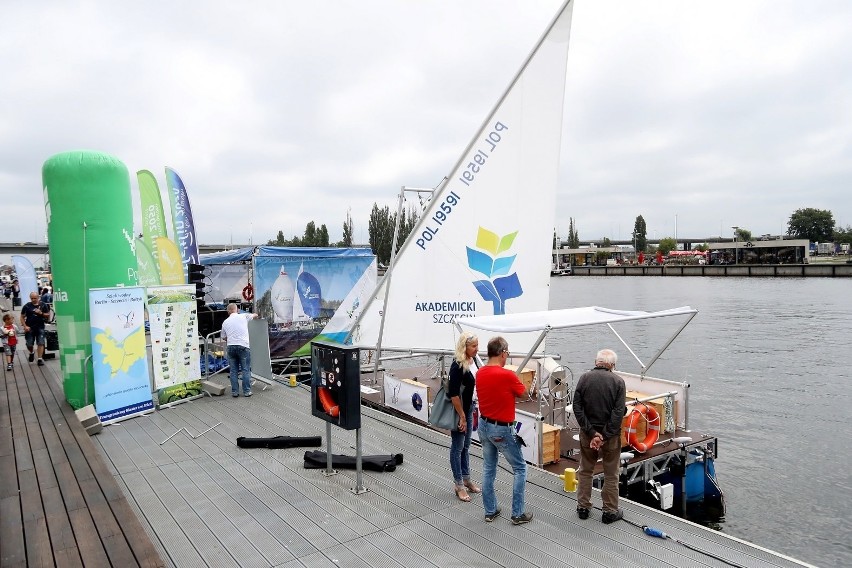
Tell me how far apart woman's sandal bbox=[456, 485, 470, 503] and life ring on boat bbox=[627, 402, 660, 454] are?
3042 millimetres

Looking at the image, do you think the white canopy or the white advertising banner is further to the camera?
the white advertising banner

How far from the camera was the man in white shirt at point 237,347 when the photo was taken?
11305mm

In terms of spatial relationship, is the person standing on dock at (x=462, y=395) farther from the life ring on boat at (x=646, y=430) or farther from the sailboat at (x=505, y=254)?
the life ring on boat at (x=646, y=430)

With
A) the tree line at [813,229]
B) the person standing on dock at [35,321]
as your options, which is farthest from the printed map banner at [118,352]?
the tree line at [813,229]

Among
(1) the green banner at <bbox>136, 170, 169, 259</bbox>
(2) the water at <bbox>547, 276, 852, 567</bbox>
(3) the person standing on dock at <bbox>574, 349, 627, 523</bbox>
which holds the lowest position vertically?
(2) the water at <bbox>547, 276, 852, 567</bbox>

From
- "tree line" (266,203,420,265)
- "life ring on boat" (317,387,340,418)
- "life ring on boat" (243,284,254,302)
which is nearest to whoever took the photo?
"life ring on boat" (317,387,340,418)

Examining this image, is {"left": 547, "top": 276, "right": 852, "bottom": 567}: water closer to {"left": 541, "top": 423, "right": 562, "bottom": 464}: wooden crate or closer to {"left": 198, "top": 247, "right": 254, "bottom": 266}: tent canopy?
{"left": 541, "top": 423, "right": 562, "bottom": 464}: wooden crate

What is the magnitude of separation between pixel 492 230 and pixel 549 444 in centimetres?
331

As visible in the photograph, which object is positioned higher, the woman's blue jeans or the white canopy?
the white canopy

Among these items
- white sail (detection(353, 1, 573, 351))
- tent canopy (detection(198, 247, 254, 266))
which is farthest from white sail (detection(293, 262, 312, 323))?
white sail (detection(353, 1, 573, 351))

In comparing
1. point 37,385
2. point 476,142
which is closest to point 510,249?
point 476,142

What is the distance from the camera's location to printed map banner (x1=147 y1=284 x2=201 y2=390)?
10.5 m

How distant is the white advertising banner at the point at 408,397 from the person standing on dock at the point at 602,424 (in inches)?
191

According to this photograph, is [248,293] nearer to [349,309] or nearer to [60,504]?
[349,309]
